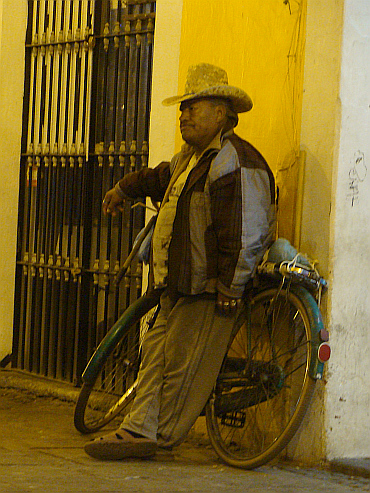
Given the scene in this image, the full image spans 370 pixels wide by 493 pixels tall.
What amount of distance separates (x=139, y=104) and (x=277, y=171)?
165cm

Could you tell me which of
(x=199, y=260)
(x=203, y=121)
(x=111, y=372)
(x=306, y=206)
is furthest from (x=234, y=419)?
(x=203, y=121)

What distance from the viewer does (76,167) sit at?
6578mm

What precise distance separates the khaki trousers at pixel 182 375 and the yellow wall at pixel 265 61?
69 centimetres

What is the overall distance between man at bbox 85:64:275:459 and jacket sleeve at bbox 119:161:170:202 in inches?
14.4

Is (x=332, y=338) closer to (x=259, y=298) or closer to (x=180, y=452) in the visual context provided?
(x=259, y=298)

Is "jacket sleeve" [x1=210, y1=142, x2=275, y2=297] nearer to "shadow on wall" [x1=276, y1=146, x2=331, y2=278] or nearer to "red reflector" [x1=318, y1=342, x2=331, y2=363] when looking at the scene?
"shadow on wall" [x1=276, y1=146, x2=331, y2=278]

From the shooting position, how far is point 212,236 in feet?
14.8

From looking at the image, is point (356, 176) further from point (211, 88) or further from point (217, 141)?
point (211, 88)

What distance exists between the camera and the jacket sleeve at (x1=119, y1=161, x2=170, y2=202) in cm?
510

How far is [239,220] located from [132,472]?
1332 mm

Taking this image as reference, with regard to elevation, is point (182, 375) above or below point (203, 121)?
Result: below

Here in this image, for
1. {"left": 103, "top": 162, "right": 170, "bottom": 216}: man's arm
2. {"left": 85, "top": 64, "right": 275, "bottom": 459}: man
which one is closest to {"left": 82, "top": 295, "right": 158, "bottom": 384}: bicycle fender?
{"left": 85, "top": 64, "right": 275, "bottom": 459}: man

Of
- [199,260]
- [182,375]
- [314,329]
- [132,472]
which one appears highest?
[199,260]


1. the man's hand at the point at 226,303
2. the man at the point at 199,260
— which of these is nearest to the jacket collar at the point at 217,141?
the man at the point at 199,260
